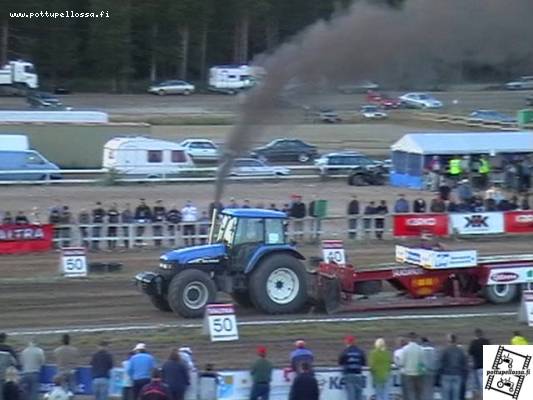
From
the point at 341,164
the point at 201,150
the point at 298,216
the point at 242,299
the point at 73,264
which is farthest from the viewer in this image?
the point at 201,150

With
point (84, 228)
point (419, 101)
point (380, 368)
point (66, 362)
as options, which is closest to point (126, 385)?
point (66, 362)

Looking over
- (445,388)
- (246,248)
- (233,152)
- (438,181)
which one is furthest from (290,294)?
(438,181)

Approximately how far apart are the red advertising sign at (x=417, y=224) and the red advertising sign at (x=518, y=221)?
196cm

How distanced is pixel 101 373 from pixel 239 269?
616 cm

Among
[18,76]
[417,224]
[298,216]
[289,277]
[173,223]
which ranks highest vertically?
[18,76]

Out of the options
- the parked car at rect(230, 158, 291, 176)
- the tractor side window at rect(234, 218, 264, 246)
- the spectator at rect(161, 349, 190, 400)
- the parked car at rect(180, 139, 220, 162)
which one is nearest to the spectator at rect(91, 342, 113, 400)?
the spectator at rect(161, 349, 190, 400)

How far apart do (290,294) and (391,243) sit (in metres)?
10.0

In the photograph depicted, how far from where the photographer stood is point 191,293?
22.9 metres

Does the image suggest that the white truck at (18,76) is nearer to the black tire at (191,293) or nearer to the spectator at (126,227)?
the spectator at (126,227)

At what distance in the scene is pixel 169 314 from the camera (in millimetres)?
23719

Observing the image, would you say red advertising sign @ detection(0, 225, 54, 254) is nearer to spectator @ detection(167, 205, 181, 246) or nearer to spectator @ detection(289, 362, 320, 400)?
spectator @ detection(167, 205, 181, 246)

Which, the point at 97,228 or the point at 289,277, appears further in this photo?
the point at 97,228

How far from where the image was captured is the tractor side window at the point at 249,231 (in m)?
22.7

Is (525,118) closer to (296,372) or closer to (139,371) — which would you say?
(296,372)
